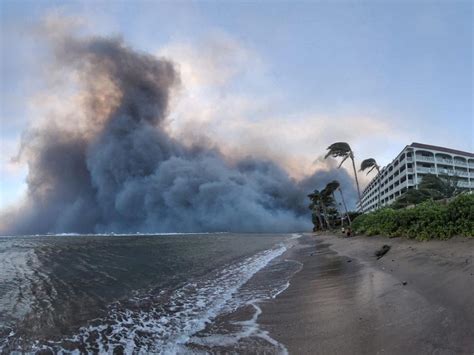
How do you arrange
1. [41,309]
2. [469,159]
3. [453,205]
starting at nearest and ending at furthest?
[41,309]
[453,205]
[469,159]

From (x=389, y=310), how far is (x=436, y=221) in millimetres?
9559

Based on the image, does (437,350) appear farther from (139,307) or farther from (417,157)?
(417,157)

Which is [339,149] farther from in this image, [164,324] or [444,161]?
[444,161]

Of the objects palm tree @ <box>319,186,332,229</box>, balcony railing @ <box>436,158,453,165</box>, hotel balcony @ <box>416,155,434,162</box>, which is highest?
hotel balcony @ <box>416,155,434,162</box>

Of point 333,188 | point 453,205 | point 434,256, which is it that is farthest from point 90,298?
point 333,188

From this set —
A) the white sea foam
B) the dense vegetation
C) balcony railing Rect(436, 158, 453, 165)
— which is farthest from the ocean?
balcony railing Rect(436, 158, 453, 165)

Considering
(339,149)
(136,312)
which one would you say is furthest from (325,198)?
(136,312)

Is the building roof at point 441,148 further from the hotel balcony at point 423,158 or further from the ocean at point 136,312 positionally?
the ocean at point 136,312

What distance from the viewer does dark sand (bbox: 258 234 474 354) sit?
5.45m

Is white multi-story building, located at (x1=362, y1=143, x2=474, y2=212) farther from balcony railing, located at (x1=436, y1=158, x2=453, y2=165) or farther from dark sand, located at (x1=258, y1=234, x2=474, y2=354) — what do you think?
dark sand, located at (x1=258, y1=234, x2=474, y2=354)

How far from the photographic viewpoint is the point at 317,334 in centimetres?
654

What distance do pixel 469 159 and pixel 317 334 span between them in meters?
107

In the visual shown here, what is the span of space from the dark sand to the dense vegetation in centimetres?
106

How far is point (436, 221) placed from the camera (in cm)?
1486
